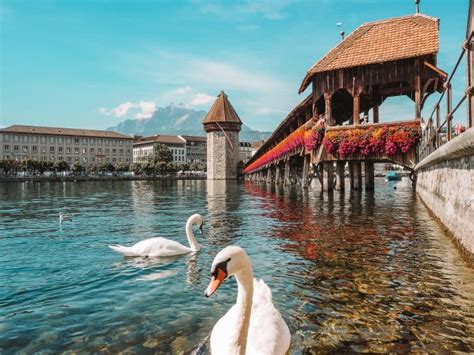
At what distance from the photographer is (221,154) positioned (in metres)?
79.0

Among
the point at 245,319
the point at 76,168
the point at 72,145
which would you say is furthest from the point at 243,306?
the point at 72,145

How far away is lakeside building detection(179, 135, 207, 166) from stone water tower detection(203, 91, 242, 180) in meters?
75.9

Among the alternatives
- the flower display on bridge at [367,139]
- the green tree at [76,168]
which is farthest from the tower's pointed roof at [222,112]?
the flower display on bridge at [367,139]

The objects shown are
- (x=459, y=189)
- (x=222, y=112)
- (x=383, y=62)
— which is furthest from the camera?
(x=222, y=112)

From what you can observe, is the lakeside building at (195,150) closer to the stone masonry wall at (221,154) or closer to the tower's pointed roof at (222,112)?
the tower's pointed roof at (222,112)

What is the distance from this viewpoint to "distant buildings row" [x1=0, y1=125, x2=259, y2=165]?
116 meters

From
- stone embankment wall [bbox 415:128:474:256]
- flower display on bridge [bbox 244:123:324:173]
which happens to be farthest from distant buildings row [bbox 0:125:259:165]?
stone embankment wall [bbox 415:128:474:256]

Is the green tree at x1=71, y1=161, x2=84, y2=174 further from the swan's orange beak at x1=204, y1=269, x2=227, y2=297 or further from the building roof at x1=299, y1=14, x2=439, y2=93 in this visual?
the swan's orange beak at x1=204, y1=269, x2=227, y2=297

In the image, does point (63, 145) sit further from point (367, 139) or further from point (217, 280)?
point (217, 280)

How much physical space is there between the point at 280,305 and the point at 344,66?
695 inches

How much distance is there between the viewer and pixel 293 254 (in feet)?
26.6

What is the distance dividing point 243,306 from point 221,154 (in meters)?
76.1

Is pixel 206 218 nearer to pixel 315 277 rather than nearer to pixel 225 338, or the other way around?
pixel 315 277

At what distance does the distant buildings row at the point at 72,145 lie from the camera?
116 meters
